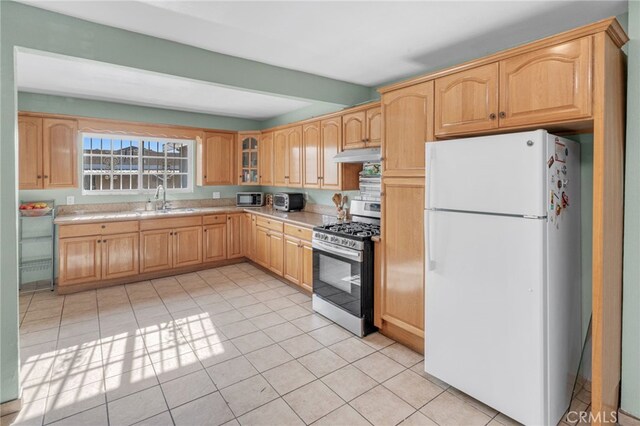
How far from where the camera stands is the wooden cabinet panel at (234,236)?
545 cm

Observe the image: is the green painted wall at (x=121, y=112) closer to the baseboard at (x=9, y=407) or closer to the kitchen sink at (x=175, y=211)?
the kitchen sink at (x=175, y=211)

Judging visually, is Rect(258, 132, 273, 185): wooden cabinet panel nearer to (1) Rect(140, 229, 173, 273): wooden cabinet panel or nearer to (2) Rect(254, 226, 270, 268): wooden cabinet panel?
(2) Rect(254, 226, 270, 268): wooden cabinet panel

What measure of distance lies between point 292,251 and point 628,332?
318 cm

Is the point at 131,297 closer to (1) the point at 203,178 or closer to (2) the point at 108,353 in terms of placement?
(2) the point at 108,353

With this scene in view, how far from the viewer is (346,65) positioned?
3295 mm

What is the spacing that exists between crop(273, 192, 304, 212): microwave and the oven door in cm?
159

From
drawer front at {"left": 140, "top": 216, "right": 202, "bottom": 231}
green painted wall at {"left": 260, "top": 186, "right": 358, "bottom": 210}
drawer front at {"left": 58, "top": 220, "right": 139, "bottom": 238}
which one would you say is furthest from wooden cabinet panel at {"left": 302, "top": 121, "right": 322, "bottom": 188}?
drawer front at {"left": 58, "top": 220, "right": 139, "bottom": 238}

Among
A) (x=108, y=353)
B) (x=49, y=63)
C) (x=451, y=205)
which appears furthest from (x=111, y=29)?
(x=451, y=205)

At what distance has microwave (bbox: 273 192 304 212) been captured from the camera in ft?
16.7

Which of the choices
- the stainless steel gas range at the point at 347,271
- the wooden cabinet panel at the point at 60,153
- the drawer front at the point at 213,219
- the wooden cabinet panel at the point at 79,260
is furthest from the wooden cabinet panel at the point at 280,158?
the wooden cabinet panel at the point at 60,153

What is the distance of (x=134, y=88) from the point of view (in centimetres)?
402

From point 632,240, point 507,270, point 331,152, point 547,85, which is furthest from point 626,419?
point 331,152

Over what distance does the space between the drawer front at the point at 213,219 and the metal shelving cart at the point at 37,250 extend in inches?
75.0

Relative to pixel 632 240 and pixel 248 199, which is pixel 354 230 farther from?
pixel 248 199
